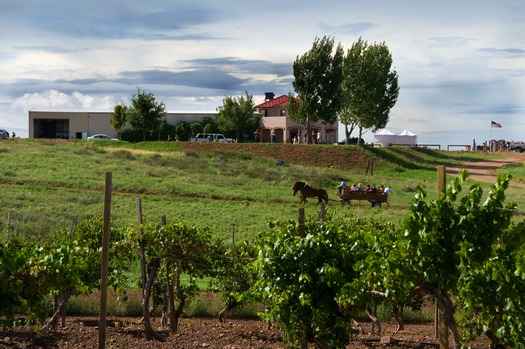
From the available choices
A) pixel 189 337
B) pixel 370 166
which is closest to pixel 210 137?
pixel 370 166

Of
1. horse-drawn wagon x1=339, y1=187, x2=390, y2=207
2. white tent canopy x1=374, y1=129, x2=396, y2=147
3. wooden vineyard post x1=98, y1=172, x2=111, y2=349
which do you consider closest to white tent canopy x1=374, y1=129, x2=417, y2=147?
white tent canopy x1=374, y1=129, x2=396, y2=147

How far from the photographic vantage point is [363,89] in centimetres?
7675

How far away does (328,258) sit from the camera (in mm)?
11305

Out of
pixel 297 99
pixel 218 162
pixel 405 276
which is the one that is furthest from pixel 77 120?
pixel 405 276

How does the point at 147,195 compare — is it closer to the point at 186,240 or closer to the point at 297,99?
the point at 186,240

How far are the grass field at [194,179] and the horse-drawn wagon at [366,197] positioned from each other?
449 millimetres

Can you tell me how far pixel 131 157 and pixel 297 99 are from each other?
23.5 metres

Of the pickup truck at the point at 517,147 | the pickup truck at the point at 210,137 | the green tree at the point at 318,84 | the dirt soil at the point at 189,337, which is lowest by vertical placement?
the dirt soil at the point at 189,337

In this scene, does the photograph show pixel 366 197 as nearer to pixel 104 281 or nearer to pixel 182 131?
pixel 104 281

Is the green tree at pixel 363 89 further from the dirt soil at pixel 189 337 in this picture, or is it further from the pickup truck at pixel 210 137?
the dirt soil at pixel 189 337

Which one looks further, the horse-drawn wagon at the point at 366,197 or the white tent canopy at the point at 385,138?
the white tent canopy at the point at 385,138

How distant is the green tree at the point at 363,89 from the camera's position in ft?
251

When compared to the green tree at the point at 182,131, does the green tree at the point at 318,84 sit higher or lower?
higher

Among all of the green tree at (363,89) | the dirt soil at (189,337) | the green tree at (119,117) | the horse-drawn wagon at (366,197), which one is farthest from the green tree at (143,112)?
the dirt soil at (189,337)
